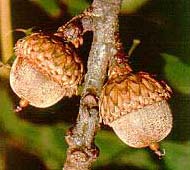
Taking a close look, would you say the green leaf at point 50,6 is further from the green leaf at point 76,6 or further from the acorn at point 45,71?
the acorn at point 45,71

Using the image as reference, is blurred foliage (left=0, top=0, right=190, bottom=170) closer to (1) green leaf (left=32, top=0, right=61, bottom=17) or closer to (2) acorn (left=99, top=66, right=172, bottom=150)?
(1) green leaf (left=32, top=0, right=61, bottom=17)

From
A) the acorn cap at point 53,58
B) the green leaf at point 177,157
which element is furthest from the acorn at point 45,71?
the green leaf at point 177,157

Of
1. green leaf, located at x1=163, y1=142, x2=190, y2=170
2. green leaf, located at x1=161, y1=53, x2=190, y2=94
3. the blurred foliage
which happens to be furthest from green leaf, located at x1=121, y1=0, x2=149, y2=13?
green leaf, located at x1=163, y1=142, x2=190, y2=170

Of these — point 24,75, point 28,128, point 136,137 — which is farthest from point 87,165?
point 28,128

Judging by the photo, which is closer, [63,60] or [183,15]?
[63,60]

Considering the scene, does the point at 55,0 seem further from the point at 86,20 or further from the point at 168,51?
the point at 86,20

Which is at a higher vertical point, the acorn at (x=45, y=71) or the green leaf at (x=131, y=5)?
the green leaf at (x=131, y=5)
